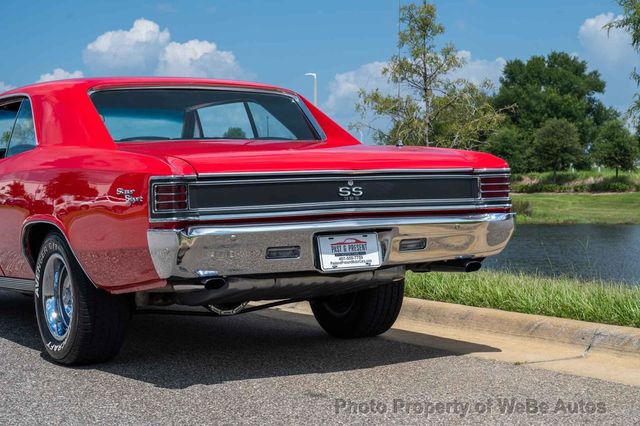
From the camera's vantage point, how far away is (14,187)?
6145 mm

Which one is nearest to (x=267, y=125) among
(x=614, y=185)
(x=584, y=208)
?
(x=584, y=208)

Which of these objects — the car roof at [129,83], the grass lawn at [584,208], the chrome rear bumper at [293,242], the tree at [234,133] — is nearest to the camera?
the chrome rear bumper at [293,242]

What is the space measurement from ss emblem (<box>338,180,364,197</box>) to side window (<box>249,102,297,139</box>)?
1.32 m

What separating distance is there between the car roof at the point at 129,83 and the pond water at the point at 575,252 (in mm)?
10793

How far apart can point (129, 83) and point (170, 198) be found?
1.64m

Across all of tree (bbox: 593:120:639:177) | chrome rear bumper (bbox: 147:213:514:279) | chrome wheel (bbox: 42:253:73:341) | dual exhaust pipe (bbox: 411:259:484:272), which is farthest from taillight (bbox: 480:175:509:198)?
tree (bbox: 593:120:639:177)

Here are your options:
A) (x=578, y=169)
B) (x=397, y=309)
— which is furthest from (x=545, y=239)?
(x=578, y=169)

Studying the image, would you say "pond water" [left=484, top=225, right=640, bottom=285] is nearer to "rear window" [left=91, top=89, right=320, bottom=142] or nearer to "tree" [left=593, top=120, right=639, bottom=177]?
"rear window" [left=91, top=89, right=320, bottom=142]

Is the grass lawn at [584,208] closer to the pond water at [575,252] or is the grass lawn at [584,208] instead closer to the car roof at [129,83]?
the pond water at [575,252]

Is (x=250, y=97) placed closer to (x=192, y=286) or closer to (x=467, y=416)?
(x=192, y=286)

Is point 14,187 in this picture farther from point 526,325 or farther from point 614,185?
point 614,185

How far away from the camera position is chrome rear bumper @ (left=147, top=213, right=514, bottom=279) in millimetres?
4793

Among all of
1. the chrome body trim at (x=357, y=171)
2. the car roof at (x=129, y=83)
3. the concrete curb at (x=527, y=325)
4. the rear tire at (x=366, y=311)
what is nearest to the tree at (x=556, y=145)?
the concrete curb at (x=527, y=325)

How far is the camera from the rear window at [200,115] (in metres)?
5.97
